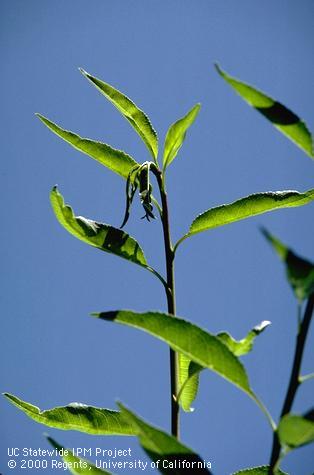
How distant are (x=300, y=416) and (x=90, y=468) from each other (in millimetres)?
678

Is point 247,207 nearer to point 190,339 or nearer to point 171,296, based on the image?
point 171,296

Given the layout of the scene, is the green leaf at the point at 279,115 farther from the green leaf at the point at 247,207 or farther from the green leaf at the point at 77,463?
A: the green leaf at the point at 77,463

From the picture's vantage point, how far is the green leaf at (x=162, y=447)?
117 cm

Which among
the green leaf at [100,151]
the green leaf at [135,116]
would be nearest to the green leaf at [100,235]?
the green leaf at [100,151]

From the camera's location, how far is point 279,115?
1.36 metres

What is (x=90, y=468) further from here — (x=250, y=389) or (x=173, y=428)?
(x=250, y=389)

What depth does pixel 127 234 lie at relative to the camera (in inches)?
77.0

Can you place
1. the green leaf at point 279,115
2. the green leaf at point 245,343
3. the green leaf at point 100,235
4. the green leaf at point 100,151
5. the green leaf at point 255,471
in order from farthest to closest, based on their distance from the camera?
the green leaf at point 100,151, the green leaf at point 100,235, the green leaf at point 255,471, the green leaf at point 245,343, the green leaf at point 279,115

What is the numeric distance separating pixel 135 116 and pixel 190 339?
1.13 meters

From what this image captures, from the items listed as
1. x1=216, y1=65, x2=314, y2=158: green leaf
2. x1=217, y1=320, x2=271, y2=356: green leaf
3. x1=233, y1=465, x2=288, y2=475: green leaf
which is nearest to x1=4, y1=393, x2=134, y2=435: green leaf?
x1=233, y1=465, x2=288, y2=475: green leaf

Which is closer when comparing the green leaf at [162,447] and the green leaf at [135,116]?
the green leaf at [162,447]

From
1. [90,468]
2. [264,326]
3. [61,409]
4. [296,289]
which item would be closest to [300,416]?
[296,289]

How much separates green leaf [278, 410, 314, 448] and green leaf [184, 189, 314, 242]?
3.01 ft

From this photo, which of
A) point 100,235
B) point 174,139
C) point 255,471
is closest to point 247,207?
point 174,139
